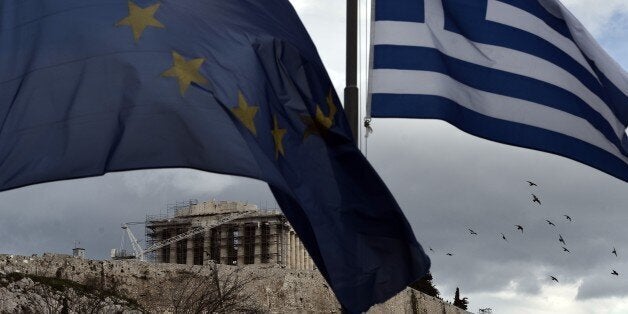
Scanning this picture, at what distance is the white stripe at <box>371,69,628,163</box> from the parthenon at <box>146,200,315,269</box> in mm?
68357

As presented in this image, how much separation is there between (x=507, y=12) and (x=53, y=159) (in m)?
3.97

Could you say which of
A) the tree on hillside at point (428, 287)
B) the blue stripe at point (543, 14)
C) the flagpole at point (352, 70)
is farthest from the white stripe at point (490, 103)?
the tree on hillside at point (428, 287)

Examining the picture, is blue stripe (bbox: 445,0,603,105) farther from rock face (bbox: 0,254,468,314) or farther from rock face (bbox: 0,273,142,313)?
rock face (bbox: 0,254,468,314)

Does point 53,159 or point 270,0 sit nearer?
point 53,159

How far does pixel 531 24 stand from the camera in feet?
27.3

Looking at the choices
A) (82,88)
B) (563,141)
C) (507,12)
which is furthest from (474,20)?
(82,88)

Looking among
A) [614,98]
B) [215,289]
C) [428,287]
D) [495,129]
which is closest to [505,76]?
[495,129]

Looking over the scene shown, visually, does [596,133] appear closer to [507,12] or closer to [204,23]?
[507,12]

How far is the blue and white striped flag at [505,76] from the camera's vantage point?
299 inches

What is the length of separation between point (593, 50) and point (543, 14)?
0.54 metres

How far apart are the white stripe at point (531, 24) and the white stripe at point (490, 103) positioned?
52cm

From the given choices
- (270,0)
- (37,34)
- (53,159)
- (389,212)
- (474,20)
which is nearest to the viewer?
(53,159)

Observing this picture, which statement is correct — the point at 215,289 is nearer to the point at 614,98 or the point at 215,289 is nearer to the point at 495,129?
the point at 614,98

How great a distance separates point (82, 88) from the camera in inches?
226
